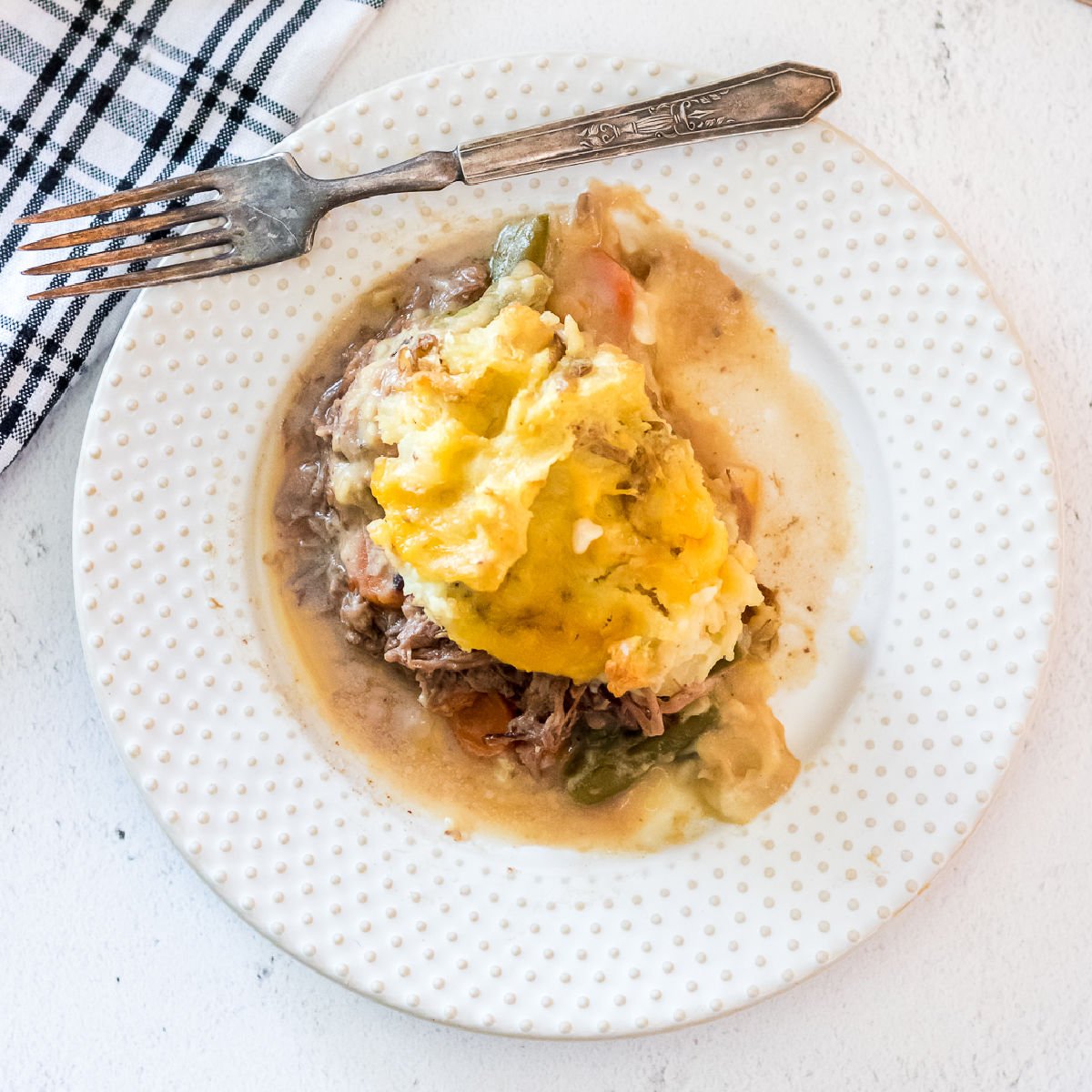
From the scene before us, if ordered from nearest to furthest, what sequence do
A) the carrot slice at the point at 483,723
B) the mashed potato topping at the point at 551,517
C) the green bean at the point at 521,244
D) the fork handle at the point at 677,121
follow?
1. the mashed potato topping at the point at 551,517
2. the fork handle at the point at 677,121
3. the green bean at the point at 521,244
4. the carrot slice at the point at 483,723

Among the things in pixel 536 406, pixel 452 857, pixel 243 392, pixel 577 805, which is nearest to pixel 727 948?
pixel 577 805

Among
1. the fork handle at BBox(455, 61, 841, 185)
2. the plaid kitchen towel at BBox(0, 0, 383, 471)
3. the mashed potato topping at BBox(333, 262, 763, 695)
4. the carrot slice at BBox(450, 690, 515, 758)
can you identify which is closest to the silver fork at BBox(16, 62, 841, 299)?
the fork handle at BBox(455, 61, 841, 185)

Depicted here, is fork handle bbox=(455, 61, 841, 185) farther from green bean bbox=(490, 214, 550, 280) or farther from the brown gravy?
the brown gravy

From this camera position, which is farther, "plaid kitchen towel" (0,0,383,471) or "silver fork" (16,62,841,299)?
"plaid kitchen towel" (0,0,383,471)

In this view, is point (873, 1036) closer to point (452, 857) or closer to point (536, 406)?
point (452, 857)

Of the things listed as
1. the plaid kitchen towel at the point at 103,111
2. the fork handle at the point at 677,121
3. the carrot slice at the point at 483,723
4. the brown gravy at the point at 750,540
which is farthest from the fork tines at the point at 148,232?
the carrot slice at the point at 483,723

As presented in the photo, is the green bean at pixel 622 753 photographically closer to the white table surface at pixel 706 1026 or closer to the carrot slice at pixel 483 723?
the carrot slice at pixel 483 723
